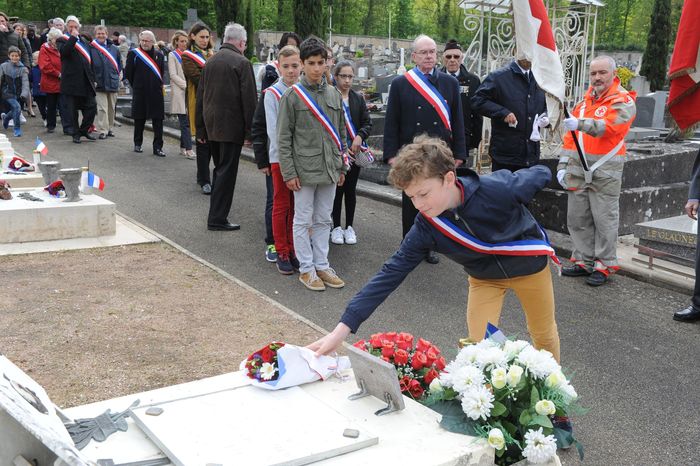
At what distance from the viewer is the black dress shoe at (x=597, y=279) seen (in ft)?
20.9

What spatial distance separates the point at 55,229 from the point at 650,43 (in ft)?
78.6

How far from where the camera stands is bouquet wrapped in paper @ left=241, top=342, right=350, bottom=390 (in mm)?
3016

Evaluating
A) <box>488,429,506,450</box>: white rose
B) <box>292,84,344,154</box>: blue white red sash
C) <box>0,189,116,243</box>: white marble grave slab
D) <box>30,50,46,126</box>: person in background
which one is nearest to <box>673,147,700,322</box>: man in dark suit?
<box>292,84,344,154</box>: blue white red sash

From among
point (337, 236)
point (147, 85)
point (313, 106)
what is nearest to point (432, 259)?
point (337, 236)

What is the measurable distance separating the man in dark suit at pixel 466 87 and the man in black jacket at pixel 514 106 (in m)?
1.40

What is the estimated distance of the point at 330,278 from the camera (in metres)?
6.20

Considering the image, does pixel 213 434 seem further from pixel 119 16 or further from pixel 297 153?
pixel 119 16

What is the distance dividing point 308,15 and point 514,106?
571 inches

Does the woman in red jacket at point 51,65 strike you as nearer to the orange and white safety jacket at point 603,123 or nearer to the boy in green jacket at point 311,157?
the boy in green jacket at point 311,157

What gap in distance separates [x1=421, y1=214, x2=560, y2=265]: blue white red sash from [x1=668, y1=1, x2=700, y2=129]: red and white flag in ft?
9.47

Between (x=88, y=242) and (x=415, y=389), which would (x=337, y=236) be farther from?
(x=415, y=389)

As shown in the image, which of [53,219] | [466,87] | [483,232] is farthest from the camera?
[466,87]

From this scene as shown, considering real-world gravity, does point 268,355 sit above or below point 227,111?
below

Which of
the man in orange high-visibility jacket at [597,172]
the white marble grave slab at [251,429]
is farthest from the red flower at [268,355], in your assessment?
the man in orange high-visibility jacket at [597,172]
